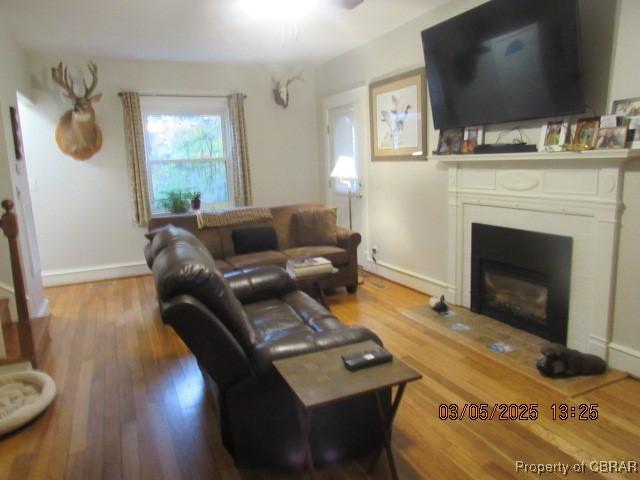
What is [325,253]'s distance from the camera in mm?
4301

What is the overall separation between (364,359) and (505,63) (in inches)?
94.7

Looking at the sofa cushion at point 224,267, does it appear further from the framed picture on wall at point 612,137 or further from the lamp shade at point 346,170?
the framed picture on wall at point 612,137

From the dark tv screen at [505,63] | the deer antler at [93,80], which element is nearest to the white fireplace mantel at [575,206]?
the dark tv screen at [505,63]

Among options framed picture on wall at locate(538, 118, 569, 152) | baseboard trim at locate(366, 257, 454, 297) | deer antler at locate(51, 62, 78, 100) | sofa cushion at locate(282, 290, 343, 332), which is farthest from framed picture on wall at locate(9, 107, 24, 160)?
framed picture on wall at locate(538, 118, 569, 152)

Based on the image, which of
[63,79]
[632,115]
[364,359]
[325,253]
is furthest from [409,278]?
[63,79]

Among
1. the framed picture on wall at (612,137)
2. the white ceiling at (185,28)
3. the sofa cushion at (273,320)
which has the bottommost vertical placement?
the sofa cushion at (273,320)

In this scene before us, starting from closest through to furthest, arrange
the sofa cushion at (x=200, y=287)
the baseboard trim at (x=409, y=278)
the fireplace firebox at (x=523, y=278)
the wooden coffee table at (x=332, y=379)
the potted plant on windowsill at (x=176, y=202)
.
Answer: the wooden coffee table at (x=332, y=379) → the sofa cushion at (x=200, y=287) → the fireplace firebox at (x=523, y=278) → the baseboard trim at (x=409, y=278) → the potted plant on windowsill at (x=176, y=202)

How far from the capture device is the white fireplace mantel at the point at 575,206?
8.68 feet

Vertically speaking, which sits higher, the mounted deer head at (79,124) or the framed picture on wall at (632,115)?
the mounted deer head at (79,124)

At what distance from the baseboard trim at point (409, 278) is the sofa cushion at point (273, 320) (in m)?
1.81

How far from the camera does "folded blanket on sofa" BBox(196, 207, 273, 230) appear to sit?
174 inches

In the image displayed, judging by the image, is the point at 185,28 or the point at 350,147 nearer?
the point at 185,28

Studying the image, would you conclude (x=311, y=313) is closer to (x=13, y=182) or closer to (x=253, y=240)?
(x=253, y=240)

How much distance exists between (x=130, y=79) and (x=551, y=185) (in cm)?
466
